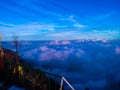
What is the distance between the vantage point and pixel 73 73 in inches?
5069

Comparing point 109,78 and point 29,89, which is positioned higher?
point 29,89

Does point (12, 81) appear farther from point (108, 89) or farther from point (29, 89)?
point (108, 89)

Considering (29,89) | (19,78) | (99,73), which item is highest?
(19,78)

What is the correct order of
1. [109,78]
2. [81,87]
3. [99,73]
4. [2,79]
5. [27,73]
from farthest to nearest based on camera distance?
[99,73], [109,78], [81,87], [27,73], [2,79]

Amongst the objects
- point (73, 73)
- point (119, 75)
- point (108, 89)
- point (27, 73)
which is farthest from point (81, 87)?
point (27, 73)

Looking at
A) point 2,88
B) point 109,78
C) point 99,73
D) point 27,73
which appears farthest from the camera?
point 99,73

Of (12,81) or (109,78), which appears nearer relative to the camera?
(12,81)

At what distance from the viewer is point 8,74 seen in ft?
58.5

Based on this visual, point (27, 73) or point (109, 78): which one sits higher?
point (27, 73)

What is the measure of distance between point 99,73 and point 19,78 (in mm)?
136574

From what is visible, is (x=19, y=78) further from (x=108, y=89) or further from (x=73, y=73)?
(x=73, y=73)

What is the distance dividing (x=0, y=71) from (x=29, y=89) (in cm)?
349

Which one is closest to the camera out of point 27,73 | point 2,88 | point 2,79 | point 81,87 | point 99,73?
point 2,88

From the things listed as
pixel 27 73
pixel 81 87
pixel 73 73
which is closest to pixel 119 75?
pixel 73 73
